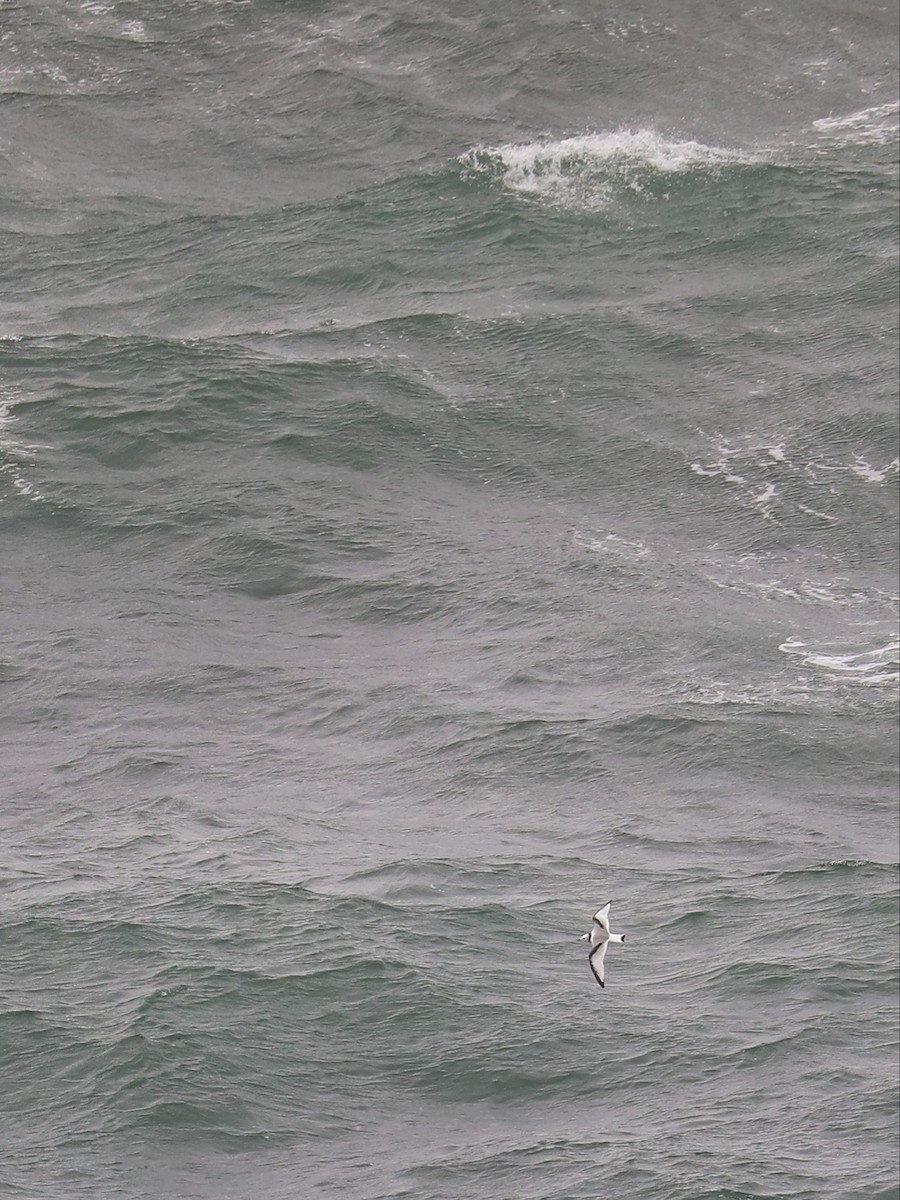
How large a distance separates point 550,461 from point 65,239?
17.3 meters

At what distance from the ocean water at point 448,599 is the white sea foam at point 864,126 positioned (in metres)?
0.17

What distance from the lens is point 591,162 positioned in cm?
6925

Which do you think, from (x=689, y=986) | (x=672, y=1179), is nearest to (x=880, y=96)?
(x=689, y=986)

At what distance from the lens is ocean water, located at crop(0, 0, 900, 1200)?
143ft

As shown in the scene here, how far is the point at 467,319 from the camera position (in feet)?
211

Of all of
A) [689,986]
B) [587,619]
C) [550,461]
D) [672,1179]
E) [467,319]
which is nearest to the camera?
[672,1179]

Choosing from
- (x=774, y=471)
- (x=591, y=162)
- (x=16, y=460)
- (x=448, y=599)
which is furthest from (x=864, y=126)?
(x=16, y=460)

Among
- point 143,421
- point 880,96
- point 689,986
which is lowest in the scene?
point 689,986

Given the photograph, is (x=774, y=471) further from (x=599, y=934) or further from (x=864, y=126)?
(x=599, y=934)

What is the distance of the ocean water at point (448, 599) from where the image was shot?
4362 cm

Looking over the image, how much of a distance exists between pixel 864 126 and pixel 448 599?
76.4ft

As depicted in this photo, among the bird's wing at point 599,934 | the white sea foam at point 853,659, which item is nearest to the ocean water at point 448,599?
the white sea foam at point 853,659

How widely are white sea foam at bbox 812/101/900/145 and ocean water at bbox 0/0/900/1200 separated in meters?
0.17

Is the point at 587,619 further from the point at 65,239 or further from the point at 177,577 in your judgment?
the point at 65,239
